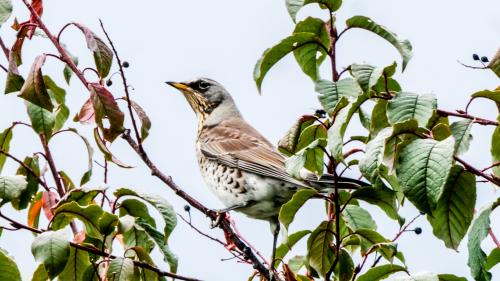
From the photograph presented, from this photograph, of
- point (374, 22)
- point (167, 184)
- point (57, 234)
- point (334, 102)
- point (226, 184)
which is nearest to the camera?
point (57, 234)

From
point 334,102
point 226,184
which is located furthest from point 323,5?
point 226,184

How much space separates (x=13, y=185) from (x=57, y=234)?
0.36 m

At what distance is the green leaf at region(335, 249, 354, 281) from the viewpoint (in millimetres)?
3205

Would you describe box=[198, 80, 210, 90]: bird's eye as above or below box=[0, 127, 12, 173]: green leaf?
below

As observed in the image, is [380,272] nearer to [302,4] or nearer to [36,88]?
[302,4]

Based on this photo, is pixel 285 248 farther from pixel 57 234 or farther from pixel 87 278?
pixel 57 234

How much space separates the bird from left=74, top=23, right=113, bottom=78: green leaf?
1459 millimetres

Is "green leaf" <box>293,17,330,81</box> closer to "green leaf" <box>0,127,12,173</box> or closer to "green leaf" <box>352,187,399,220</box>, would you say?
"green leaf" <box>352,187,399,220</box>

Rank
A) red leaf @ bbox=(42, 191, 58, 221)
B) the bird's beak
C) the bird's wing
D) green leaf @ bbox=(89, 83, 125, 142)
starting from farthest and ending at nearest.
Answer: the bird's beak
the bird's wing
red leaf @ bbox=(42, 191, 58, 221)
green leaf @ bbox=(89, 83, 125, 142)

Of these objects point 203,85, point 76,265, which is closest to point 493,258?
point 76,265

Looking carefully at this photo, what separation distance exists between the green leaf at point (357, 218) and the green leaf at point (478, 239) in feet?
3.44

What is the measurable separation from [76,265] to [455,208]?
1.35m

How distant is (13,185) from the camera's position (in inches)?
122

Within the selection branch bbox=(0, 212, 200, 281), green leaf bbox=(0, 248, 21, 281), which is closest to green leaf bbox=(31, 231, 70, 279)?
green leaf bbox=(0, 248, 21, 281)
